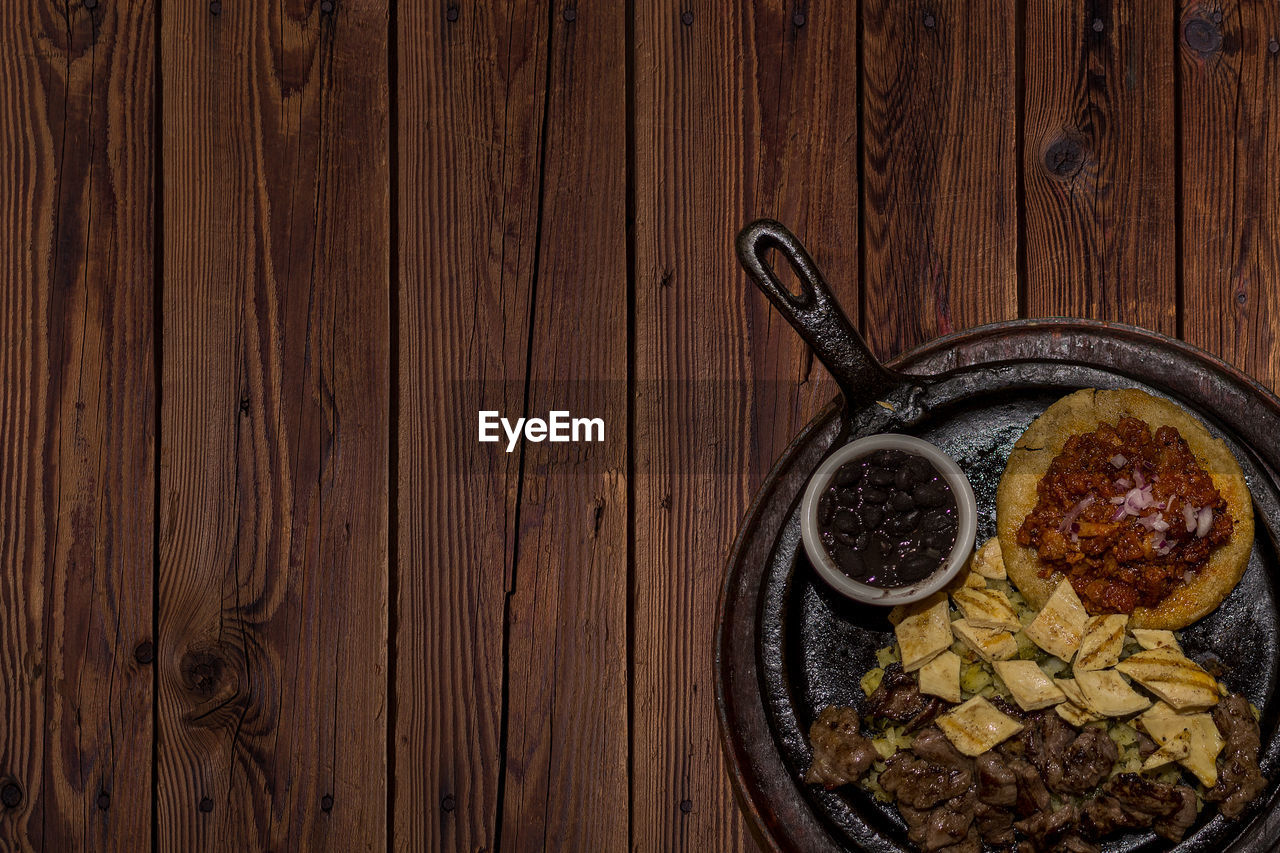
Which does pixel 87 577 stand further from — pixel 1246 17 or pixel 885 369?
pixel 1246 17

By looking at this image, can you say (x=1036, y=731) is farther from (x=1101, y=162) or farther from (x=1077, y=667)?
(x=1101, y=162)

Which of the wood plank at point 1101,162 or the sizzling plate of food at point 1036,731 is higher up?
the wood plank at point 1101,162

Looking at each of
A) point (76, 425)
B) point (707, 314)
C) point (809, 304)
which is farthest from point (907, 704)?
point (76, 425)

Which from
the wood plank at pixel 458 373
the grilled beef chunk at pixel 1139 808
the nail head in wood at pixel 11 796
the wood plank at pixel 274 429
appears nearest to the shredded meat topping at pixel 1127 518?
the grilled beef chunk at pixel 1139 808

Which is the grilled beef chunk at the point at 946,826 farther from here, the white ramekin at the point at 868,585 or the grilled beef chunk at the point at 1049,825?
the white ramekin at the point at 868,585

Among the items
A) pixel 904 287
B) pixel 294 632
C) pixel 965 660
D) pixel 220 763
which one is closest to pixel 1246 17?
pixel 904 287
